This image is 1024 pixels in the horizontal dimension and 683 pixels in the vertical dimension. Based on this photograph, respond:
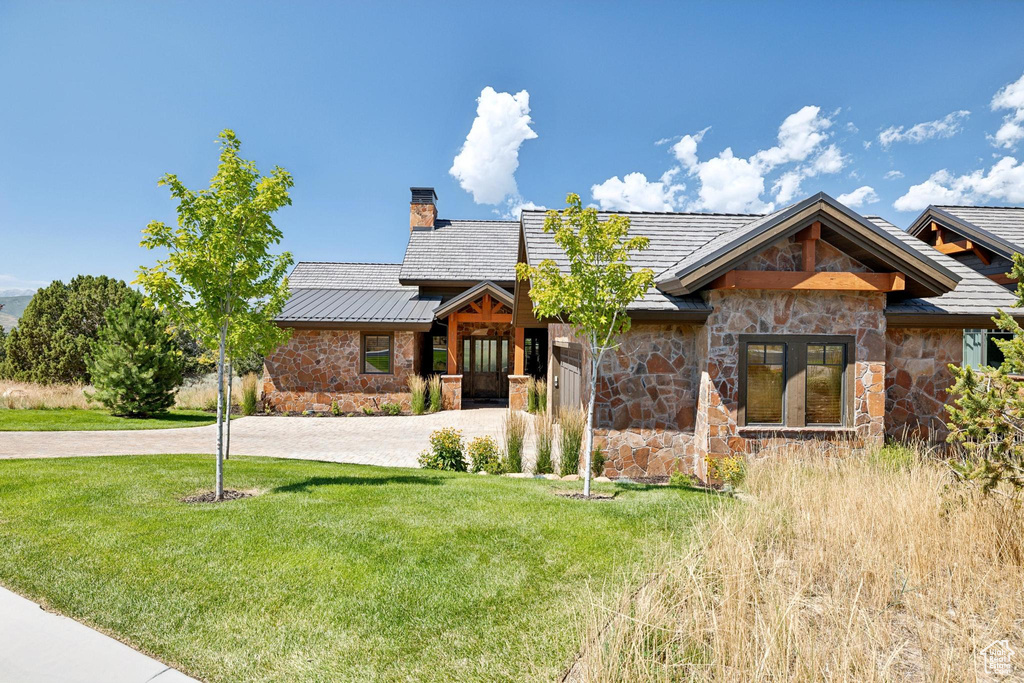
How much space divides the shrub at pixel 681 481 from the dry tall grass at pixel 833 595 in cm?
264

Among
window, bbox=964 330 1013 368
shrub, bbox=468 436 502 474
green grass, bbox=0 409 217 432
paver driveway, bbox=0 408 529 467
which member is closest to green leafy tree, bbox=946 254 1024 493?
shrub, bbox=468 436 502 474

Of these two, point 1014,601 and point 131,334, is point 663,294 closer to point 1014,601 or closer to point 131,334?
point 1014,601

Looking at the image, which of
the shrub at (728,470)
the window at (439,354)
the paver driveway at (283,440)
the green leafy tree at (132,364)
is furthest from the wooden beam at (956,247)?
the green leafy tree at (132,364)

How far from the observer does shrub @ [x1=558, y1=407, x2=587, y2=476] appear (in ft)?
29.6

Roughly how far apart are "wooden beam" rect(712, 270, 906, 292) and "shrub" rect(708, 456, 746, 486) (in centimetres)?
298

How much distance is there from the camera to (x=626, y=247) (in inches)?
282

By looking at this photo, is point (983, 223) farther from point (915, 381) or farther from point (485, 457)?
point (485, 457)

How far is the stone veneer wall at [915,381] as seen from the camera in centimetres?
991

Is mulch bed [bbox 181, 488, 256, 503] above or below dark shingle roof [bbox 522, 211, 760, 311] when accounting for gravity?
below

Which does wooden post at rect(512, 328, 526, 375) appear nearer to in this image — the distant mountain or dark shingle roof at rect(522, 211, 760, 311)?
dark shingle roof at rect(522, 211, 760, 311)

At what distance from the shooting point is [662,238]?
460 inches

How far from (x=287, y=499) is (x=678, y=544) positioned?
4914 mm

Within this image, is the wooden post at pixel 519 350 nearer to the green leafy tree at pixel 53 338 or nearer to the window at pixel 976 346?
the window at pixel 976 346

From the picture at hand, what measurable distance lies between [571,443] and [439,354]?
12615 mm
